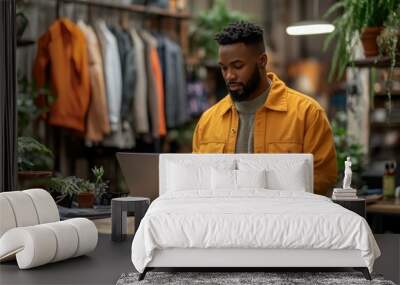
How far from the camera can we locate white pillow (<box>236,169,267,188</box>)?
4602mm

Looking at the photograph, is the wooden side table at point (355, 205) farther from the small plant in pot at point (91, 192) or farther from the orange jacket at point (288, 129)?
the small plant in pot at point (91, 192)

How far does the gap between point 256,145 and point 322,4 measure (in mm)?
5239

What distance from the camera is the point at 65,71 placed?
6.84m

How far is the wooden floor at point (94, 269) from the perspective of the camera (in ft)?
12.4

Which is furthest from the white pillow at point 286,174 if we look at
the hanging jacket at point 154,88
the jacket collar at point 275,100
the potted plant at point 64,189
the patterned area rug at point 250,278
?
the hanging jacket at point 154,88

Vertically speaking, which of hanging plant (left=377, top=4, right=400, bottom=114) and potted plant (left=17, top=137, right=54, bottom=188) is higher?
hanging plant (left=377, top=4, right=400, bottom=114)

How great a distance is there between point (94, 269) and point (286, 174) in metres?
1.36

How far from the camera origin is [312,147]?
191 inches

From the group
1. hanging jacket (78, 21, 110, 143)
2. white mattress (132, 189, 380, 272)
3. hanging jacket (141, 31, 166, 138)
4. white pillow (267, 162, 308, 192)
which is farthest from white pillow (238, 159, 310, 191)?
hanging jacket (141, 31, 166, 138)

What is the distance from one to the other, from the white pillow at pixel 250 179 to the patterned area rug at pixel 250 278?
0.84 m

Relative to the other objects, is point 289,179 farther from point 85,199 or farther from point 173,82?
point 173,82

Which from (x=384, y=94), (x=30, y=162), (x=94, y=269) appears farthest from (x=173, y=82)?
(x=94, y=269)

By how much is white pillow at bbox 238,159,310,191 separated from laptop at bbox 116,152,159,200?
570mm

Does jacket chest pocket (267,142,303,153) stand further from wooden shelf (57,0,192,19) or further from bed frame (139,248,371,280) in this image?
wooden shelf (57,0,192,19)
